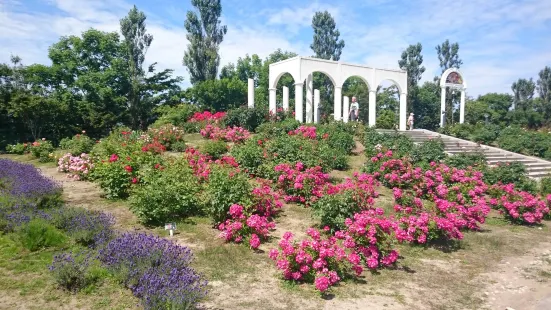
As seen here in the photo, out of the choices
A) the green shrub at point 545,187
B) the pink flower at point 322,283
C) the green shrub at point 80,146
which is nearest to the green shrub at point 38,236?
the pink flower at point 322,283

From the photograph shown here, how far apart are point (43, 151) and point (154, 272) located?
12.1m

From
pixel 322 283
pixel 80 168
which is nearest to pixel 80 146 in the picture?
pixel 80 168

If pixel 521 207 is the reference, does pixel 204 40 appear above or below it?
above

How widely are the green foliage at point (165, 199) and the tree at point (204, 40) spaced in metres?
23.9

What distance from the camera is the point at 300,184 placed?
7469 millimetres

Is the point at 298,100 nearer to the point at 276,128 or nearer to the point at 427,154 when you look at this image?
the point at 276,128

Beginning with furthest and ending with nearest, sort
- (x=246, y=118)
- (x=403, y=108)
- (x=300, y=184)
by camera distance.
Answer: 1. (x=403, y=108)
2. (x=246, y=118)
3. (x=300, y=184)

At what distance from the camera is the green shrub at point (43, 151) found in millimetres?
12859

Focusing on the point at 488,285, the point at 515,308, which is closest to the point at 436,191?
the point at 488,285

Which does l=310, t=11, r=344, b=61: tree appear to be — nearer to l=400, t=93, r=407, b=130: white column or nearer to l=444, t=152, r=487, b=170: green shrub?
l=400, t=93, r=407, b=130: white column

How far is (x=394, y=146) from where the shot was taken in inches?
466

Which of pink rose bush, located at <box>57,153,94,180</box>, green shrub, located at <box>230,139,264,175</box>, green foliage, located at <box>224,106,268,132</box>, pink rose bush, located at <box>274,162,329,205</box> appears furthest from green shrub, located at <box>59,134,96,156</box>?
pink rose bush, located at <box>274,162,329,205</box>

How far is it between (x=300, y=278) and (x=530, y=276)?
3.44 meters

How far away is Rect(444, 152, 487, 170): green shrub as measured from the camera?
10.9 m
